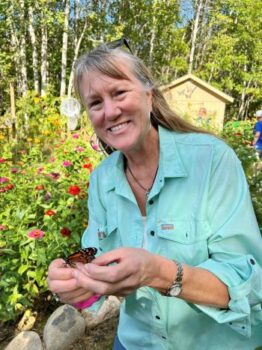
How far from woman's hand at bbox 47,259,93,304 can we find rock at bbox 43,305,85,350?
2049mm

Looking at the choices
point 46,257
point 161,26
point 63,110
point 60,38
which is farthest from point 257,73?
point 46,257

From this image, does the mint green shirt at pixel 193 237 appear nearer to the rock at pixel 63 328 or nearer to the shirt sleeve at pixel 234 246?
the shirt sleeve at pixel 234 246

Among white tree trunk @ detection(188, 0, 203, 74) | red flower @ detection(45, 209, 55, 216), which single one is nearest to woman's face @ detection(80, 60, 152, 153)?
red flower @ detection(45, 209, 55, 216)

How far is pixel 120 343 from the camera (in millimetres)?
1449

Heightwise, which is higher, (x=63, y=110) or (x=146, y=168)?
(x=146, y=168)

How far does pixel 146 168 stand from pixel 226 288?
55 cm

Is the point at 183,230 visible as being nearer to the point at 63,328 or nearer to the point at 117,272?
the point at 117,272

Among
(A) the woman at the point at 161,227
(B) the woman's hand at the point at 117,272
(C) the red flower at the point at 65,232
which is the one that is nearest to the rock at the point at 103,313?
(C) the red flower at the point at 65,232

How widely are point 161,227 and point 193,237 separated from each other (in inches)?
4.5

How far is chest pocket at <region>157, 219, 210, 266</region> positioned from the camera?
1144 millimetres

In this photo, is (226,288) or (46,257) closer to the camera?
(226,288)

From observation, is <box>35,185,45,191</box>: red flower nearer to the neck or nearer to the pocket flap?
the neck

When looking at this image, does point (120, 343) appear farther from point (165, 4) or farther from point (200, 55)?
point (200, 55)

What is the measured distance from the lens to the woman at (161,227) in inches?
38.3
